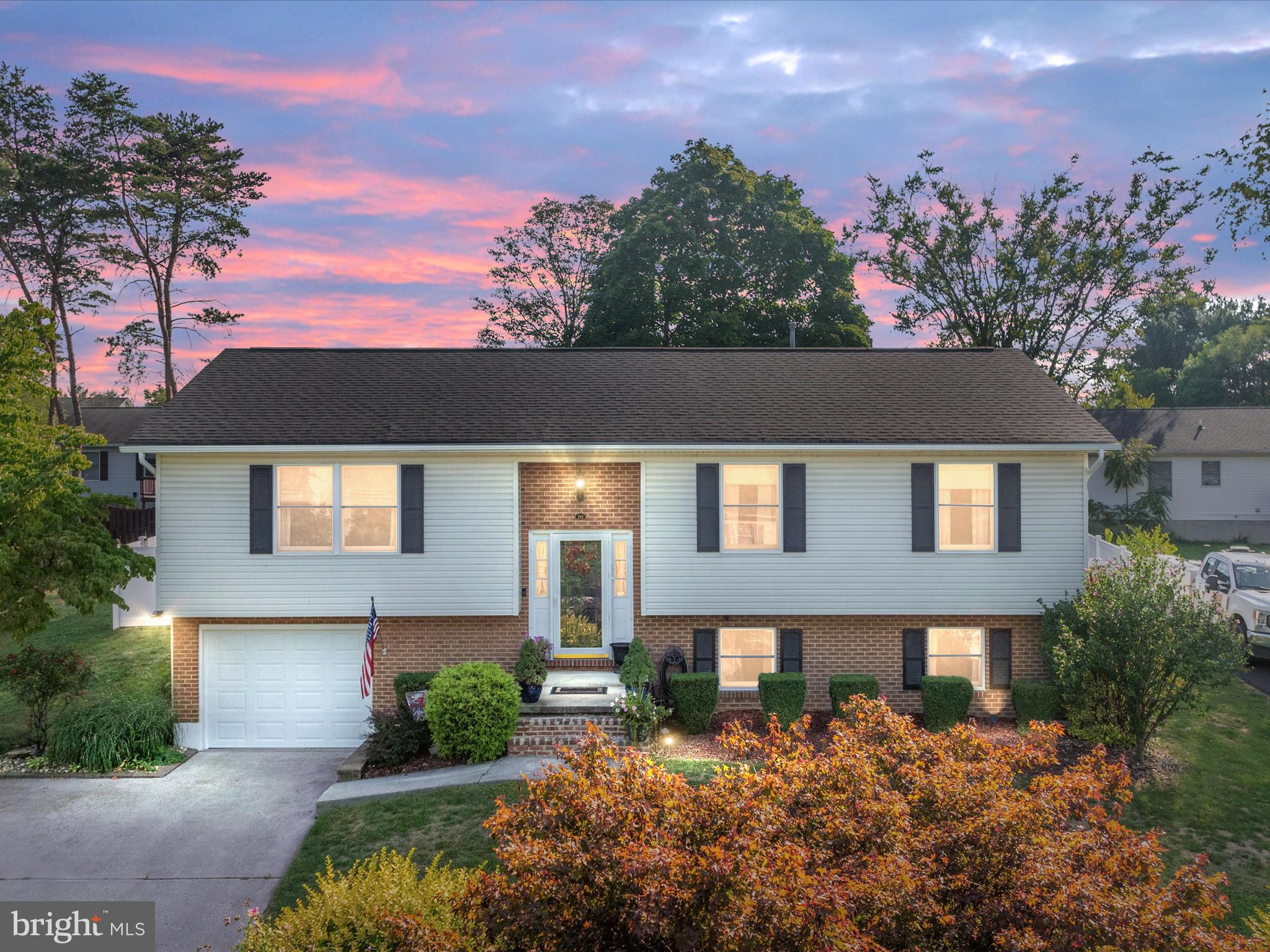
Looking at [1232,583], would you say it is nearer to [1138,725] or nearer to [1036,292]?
[1138,725]

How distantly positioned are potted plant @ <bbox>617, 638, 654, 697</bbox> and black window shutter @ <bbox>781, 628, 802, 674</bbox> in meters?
2.56

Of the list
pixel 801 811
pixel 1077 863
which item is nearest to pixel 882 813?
pixel 801 811

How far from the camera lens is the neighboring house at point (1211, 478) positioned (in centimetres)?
3441

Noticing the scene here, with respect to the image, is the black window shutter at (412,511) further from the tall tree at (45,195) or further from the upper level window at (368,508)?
the tall tree at (45,195)

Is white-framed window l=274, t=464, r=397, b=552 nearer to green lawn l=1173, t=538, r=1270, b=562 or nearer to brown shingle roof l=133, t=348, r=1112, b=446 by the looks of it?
brown shingle roof l=133, t=348, r=1112, b=446

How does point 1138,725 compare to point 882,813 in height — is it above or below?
below

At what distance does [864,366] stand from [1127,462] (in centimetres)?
2000

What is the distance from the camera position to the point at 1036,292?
32000 millimetres

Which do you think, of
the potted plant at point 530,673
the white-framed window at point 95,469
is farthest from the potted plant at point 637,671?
the white-framed window at point 95,469

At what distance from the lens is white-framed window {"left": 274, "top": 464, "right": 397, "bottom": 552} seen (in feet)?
46.6

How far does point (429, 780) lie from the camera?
1162 centimetres

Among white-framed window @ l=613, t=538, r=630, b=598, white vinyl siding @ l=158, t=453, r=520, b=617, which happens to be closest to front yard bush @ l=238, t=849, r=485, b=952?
white vinyl siding @ l=158, t=453, r=520, b=617

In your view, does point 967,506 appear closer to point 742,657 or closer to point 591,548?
point 742,657

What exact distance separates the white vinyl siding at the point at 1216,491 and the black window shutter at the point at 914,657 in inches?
983
